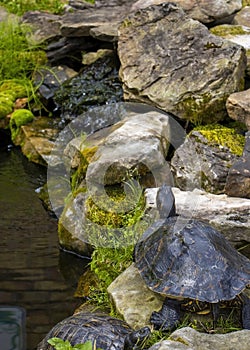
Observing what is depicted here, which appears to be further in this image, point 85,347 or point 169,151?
point 169,151

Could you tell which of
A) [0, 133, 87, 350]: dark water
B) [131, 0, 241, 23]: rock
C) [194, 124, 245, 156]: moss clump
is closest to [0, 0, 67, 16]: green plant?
[131, 0, 241, 23]: rock

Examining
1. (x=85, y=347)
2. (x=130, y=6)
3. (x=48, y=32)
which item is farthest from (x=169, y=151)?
(x=48, y=32)

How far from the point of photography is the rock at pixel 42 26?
10438mm

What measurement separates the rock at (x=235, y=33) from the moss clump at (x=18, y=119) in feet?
Result: 10.5

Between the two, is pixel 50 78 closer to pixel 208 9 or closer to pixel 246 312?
pixel 208 9

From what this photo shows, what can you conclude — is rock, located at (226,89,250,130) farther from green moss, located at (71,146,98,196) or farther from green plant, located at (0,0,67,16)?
green plant, located at (0,0,67,16)

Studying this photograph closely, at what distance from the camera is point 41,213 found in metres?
6.95

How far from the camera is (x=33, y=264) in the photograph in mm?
5824

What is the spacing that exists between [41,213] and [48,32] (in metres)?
4.82

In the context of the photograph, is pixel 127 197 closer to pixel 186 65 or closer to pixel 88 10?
pixel 186 65

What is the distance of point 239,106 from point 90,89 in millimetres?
3284

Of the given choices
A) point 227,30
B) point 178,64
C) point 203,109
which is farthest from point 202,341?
point 227,30

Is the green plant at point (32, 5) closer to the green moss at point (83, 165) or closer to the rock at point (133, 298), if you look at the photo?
the green moss at point (83, 165)

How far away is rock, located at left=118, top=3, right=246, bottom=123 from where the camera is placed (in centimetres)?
706
